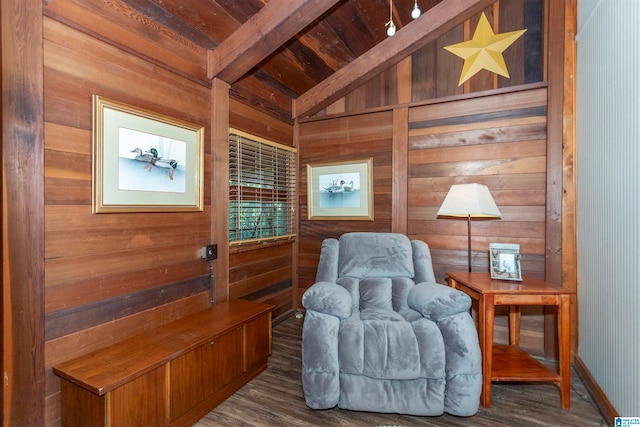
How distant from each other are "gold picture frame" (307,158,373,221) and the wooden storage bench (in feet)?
4.39

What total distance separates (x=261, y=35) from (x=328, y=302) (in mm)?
1873

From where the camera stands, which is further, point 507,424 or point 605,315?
point 605,315

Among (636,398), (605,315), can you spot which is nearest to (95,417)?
(636,398)

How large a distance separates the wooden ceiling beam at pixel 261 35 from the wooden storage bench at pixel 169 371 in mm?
1822

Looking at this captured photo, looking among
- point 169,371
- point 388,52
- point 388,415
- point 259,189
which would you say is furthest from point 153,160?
point 388,52

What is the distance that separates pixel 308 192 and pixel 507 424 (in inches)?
96.3

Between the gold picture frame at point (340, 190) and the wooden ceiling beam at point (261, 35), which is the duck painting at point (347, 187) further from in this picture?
the wooden ceiling beam at point (261, 35)

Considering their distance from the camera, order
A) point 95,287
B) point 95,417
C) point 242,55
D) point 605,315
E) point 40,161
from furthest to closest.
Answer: point 242,55 → point 605,315 → point 95,287 → point 40,161 → point 95,417

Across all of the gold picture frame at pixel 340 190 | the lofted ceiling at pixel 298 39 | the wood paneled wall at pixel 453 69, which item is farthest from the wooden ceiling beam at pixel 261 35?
the gold picture frame at pixel 340 190

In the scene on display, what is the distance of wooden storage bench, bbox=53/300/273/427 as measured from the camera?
4.15ft

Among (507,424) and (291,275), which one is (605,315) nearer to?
(507,424)

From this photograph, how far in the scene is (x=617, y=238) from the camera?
5.29ft

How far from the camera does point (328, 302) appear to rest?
5.70ft

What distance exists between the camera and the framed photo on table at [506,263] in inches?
79.0
